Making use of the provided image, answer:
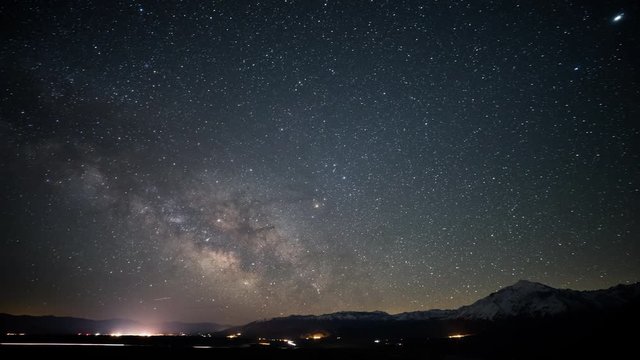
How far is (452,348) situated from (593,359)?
46.7 metres

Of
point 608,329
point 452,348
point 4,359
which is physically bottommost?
point 452,348

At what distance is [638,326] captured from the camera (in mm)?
74875

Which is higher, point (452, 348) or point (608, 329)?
point (608, 329)

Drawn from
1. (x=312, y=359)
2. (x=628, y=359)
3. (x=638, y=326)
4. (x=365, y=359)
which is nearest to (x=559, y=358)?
(x=628, y=359)

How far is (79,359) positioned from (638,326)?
106m

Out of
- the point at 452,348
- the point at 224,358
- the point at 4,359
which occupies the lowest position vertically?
the point at 452,348

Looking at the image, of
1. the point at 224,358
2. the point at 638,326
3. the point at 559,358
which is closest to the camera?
the point at 224,358

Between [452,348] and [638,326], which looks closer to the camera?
[638,326]

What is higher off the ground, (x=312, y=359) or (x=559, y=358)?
(x=312, y=359)

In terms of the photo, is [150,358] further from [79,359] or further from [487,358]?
[487,358]

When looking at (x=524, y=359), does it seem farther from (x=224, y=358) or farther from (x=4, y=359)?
(x=4, y=359)

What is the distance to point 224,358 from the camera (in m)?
37.8

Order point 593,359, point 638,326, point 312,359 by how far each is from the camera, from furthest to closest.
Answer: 1. point 638,326
2. point 593,359
3. point 312,359

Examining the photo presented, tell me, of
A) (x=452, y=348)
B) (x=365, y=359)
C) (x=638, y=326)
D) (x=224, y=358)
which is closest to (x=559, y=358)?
(x=638, y=326)
